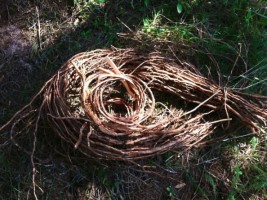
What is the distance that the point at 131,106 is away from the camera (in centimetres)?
230

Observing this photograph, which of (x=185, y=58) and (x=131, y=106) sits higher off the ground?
(x=185, y=58)

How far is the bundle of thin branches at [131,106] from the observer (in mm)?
2148

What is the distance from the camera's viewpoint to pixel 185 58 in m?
2.44

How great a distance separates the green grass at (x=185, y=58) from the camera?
2.19 meters

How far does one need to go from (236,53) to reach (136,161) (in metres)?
0.82

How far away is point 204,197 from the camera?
2223mm

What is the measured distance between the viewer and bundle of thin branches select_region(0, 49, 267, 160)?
2.15 metres

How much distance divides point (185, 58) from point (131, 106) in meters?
0.42

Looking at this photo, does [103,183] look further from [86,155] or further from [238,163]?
[238,163]

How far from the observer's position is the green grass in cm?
219

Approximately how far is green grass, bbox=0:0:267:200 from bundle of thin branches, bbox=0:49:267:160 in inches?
3.4

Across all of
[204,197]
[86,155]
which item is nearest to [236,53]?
[204,197]

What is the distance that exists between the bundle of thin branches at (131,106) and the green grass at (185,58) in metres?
0.09

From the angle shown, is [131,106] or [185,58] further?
[185,58]
